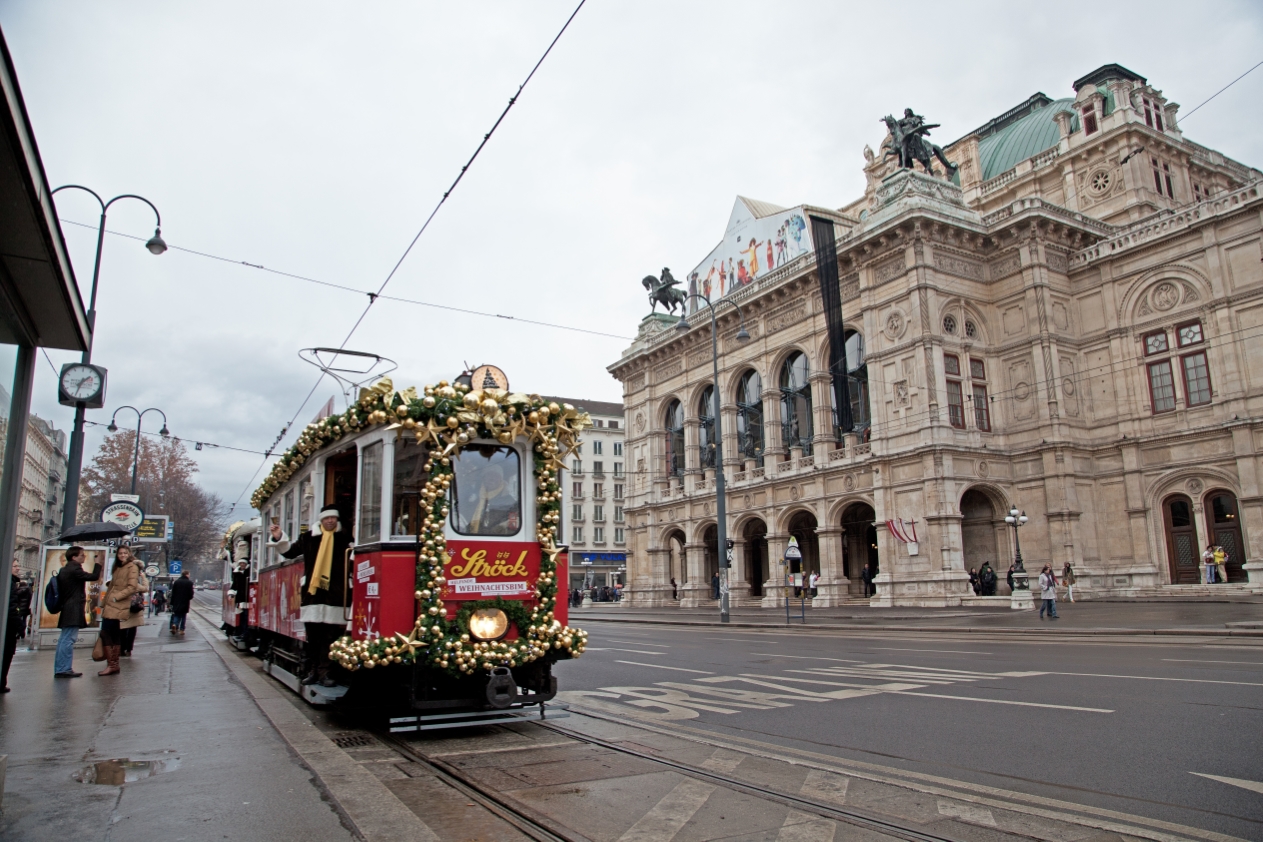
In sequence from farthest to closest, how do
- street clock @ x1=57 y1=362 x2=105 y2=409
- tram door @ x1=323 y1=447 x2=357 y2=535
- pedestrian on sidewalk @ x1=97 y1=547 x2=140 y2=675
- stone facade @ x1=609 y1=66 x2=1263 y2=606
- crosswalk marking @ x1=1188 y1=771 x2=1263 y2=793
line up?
stone facade @ x1=609 y1=66 x2=1263 y2=606 → street clock @ x1=57 y1=362 x2=105 y2=409 → pedestrian on sidewalk @ x1=97 y1=547 x2=140 y2=675 → tram door @ x1=323 y1=447 x2=357 y2=535 → crosswalk marking @ x1=1188 y1=771 x2=1263 y2=793

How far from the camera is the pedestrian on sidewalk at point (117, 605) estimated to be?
43.8 feet

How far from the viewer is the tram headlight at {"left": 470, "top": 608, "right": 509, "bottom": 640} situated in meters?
7.56

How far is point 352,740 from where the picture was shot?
7.65 m

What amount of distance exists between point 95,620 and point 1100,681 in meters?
27.3

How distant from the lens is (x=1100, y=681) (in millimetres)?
10164

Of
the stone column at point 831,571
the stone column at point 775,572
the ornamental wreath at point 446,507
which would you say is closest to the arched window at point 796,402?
the stone column at point 775,572

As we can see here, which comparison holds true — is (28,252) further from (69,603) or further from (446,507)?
(69,603)

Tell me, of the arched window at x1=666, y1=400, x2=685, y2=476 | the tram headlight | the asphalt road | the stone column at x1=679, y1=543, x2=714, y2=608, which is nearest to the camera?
the asphalt road

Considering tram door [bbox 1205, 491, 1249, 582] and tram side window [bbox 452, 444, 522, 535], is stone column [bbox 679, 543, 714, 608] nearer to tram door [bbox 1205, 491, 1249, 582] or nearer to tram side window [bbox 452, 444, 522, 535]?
tram door [bbox 1205, 491, 1249, 582]

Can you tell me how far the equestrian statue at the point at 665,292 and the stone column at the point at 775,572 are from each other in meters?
15.7

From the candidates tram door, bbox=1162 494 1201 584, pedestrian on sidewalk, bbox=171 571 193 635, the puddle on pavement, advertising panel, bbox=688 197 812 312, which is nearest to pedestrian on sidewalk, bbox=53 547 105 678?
the puddle on pavement

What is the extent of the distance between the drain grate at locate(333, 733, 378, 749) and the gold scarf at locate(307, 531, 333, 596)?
4.77 feet

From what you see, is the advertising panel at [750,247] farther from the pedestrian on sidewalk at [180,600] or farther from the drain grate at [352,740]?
the drain grate at [352,740]

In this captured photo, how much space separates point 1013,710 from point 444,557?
5575 mm
